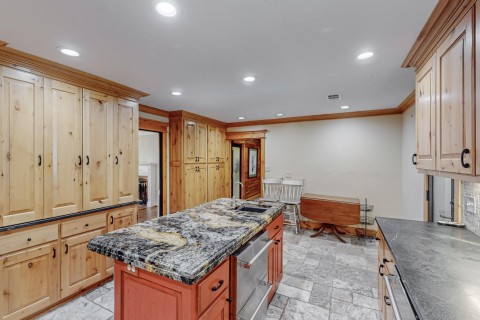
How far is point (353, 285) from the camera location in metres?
2.43

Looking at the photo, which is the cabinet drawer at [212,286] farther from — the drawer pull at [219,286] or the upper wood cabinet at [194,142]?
the upper wood cabinet at [194,142]

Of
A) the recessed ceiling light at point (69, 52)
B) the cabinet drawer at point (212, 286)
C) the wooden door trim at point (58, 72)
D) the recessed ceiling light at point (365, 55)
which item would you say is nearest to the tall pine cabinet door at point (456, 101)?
the recessed ceiling light at point (365, 55)

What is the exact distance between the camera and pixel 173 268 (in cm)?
102

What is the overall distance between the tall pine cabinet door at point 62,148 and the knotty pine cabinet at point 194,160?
1767mm

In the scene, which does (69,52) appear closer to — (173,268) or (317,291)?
(173,268)

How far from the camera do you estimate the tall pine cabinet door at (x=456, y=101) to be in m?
1.04

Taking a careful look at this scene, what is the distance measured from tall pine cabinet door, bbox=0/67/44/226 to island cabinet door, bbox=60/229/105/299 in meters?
0.45

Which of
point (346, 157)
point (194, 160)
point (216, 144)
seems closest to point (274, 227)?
point (194, 160)

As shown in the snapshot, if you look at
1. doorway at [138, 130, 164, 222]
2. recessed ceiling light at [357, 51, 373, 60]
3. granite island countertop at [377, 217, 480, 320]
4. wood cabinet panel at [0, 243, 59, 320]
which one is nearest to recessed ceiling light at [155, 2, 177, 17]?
recessed ceiling light at [357, 51, 373, 60]

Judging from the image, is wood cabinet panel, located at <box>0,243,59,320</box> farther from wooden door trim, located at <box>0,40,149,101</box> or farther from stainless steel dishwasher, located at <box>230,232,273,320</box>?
stainless steel dishwasher, located at <box>230,232,273,320</box>

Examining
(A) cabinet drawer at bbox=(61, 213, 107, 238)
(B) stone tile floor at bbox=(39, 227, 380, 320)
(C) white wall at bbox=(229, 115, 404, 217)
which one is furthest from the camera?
(C) white wall at bbox=(229, 115, 404, 217)

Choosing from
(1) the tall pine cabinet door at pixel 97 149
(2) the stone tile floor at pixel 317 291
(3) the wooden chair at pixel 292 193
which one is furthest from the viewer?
(3) the wooden chair at pixel 292 193

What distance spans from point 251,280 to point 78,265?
1.92m

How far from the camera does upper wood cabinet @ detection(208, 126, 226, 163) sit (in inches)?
185
